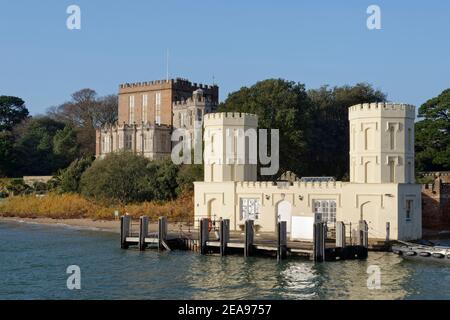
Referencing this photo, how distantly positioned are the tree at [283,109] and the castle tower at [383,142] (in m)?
14.0

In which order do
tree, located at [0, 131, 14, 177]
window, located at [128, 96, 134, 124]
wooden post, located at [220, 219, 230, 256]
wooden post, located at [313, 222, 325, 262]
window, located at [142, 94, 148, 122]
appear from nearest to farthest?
wooden post, located at [313, 222, 325, 262]
wooden post, located at [220, 219, 230, 256]
tree, located at [0, 131, 14, 177]
window, located at [142, 94, 148, 122]
window, located at [128, 96, 134, 124]

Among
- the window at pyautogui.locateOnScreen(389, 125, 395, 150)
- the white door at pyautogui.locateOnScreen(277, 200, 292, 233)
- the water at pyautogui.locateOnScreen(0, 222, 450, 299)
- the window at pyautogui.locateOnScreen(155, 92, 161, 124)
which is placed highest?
the window at pyautogui.locateOnScreen(155, 92, 161, 124)

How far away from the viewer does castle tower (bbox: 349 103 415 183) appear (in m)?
37.1

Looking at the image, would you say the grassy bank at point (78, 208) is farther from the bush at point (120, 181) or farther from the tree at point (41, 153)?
the tree at point (41, 153)

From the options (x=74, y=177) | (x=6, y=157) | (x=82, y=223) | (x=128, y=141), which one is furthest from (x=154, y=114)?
(x=82, y=223)

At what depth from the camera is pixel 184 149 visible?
6525cm

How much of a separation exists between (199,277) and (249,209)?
1283cm

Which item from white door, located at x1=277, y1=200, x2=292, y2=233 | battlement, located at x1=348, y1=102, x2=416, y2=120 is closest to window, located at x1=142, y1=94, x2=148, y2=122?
white door, located at x1=277, y1=200, x2=292, y2=233

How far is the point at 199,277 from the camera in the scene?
28.5 m

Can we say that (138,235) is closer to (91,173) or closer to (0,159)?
(91,173)

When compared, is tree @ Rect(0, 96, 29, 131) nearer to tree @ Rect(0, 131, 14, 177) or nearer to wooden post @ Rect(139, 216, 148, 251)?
tree @ Rect(0, 131, 14, 177)

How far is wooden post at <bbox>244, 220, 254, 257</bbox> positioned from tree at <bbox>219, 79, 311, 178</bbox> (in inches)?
730

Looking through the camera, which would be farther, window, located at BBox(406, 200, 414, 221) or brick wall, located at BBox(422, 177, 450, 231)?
brick wall, located at BBox(422, 177, 450, 231)
